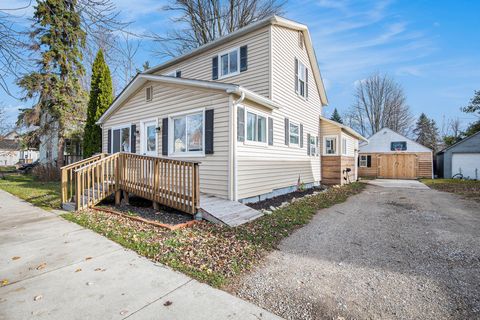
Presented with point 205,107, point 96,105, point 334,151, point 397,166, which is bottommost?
point 397,166

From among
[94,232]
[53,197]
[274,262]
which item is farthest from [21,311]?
[53,197]

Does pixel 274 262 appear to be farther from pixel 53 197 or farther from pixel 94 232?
pixel 53 197

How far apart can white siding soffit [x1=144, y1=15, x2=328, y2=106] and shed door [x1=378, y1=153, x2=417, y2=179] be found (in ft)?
36.2

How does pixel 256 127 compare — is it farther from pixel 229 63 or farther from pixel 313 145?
pixel 313 145

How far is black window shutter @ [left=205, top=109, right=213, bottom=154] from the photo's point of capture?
739cm

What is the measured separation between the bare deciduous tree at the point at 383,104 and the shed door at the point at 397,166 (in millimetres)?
12108

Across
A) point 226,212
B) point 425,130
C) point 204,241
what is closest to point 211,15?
point 226,212

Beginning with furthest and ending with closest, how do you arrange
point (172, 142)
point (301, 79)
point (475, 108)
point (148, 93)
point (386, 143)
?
point (475, 108) → point (386, 143) → point (301, 79) → point (148, 93) → point (172, 142)

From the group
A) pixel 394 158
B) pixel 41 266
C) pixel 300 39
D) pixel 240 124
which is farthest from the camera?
pixel 394 158

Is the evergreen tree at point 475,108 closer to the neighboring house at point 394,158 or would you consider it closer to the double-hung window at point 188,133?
the neighboring house at point 394,158

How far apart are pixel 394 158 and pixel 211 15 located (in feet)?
65.0

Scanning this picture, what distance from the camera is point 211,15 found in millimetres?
17781

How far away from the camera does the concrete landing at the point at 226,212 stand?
5.59m

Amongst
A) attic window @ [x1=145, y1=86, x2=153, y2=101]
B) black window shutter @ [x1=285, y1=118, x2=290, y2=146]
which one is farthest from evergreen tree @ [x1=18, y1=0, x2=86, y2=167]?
black window shutter @ [x1=285, y1=118, x2=290, y2=146]
